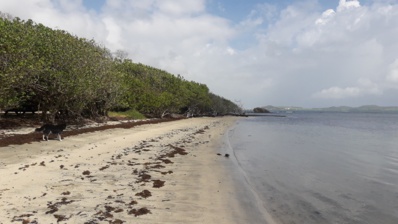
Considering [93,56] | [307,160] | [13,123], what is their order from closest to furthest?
[307,160] → [13,123] → [93,56]

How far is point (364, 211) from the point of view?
986 cm

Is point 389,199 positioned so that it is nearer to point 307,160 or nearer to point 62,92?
point 307,160

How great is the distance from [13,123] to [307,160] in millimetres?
30280

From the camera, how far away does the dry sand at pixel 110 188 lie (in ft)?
25.7

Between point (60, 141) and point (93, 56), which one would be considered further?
point (93, 56)

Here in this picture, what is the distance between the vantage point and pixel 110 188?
10.4 m

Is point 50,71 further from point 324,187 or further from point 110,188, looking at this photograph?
point 324,187

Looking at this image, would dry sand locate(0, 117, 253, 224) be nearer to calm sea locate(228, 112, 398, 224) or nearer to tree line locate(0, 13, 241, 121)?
calm sea locate(228, 112, 398, 224)

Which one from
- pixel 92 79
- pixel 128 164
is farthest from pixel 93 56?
pixel 128 164

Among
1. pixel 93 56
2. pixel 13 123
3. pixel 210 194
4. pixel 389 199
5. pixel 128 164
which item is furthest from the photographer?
pixel 93 56

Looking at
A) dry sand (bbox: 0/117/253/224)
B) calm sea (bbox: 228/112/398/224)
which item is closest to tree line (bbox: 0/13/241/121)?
dry sand (bbox: 0/117/253/224)

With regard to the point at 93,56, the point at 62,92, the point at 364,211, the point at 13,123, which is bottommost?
→ the point at 364,211

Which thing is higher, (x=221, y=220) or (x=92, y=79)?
(x=92, y=79)

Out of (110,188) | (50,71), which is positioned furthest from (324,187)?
(50,71)
